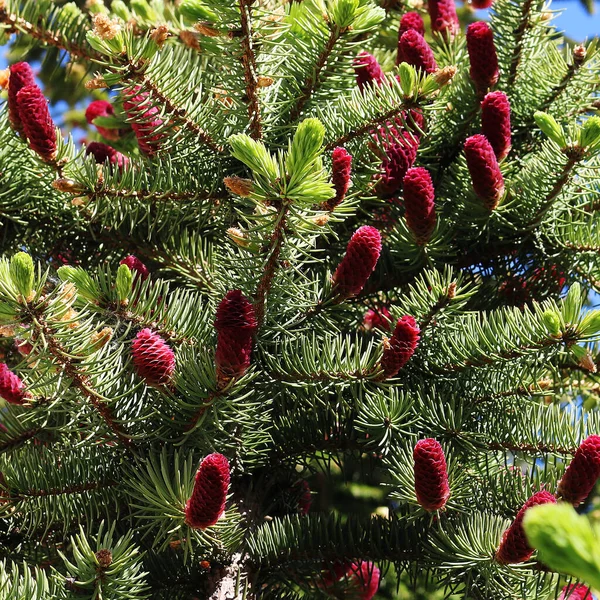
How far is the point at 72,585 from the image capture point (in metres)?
1.11

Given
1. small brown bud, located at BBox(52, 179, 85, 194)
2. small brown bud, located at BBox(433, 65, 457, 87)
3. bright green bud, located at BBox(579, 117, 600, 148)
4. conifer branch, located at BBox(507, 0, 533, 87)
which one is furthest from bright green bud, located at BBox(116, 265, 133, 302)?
conifer branch, located at BBox(507, 0, 533, 87)

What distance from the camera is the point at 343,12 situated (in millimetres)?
1195

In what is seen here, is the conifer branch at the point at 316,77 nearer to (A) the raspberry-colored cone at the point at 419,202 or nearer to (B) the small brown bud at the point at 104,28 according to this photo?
(A) the raspberry-colored cone at the point at 419,202

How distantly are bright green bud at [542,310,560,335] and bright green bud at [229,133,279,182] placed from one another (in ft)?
1.57

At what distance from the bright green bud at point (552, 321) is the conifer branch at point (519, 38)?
2.17ft

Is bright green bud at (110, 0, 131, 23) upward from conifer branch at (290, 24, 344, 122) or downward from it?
upward

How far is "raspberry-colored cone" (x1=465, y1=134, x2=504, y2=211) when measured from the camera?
1347 mm

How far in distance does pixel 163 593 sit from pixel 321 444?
37 centimetres

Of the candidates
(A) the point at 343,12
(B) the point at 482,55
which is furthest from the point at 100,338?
(B) the point at 482,55

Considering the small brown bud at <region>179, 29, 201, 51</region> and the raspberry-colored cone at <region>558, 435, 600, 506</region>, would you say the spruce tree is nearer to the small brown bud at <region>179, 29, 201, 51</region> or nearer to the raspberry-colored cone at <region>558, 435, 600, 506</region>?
the raspberry-colored cone at <region>558, 435, 600, 506</region>

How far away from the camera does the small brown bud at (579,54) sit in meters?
1.53

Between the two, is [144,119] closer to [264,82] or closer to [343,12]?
[264,82]

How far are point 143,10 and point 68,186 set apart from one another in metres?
0.82

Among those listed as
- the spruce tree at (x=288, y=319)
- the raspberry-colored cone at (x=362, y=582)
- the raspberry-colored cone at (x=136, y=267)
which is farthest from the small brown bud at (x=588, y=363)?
the raspberry-colored cone at (x=136, y=267)
